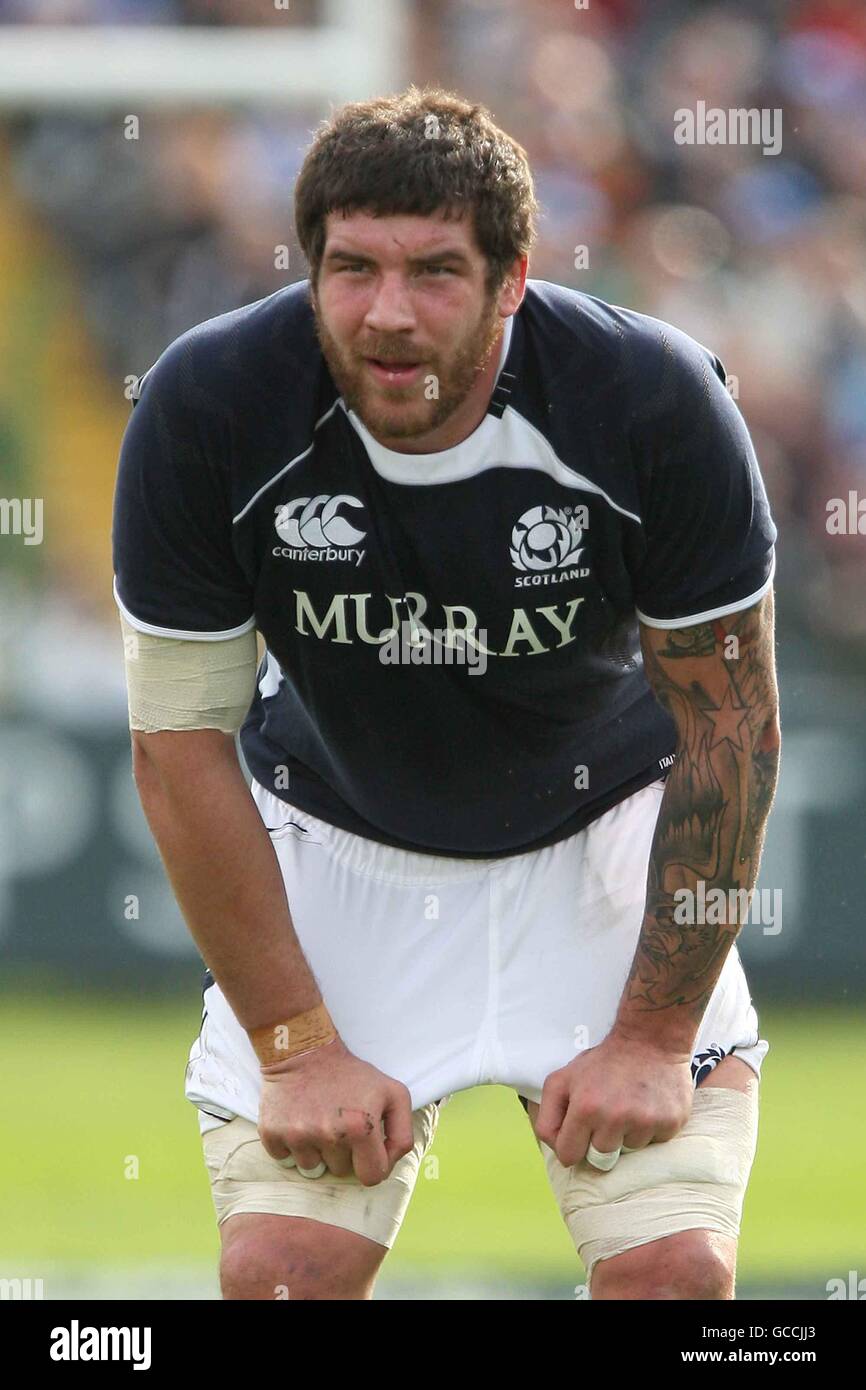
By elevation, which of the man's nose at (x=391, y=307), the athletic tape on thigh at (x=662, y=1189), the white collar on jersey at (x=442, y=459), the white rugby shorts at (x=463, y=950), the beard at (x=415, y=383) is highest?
the man's nose at (x=391, y=307)

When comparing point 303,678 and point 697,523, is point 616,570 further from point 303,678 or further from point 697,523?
point 303,678

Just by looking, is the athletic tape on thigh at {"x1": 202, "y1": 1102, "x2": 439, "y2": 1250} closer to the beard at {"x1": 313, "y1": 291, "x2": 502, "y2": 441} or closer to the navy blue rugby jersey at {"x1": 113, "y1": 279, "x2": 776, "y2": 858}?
the navy blue rugby jersey at {"x1": 113, "y1": 279, "x2": 776, "y2": 858}

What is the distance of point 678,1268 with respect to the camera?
3145 millimetres

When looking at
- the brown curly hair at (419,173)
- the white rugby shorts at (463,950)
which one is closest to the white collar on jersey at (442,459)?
the brown curly hair at (419,173)

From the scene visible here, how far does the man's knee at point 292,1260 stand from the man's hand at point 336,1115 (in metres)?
0.09

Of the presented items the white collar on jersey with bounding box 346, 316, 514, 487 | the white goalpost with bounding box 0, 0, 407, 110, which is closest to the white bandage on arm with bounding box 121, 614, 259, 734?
the white collar on jersey with bounding box 346, 316, 514, 487

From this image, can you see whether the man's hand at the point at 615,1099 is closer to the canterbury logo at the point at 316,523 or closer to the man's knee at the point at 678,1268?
the man's knee at the point at 678,1268

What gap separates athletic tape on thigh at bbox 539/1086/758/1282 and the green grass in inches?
53.0

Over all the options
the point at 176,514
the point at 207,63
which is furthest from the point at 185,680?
the point at 207,63

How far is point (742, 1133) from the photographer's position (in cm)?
338

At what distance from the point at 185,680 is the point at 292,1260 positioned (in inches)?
35.0

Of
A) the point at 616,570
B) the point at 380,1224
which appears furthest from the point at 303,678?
the point at 380,1224

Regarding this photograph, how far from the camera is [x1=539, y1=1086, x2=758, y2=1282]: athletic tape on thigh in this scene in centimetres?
321

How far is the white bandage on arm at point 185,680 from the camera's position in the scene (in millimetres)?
3229
